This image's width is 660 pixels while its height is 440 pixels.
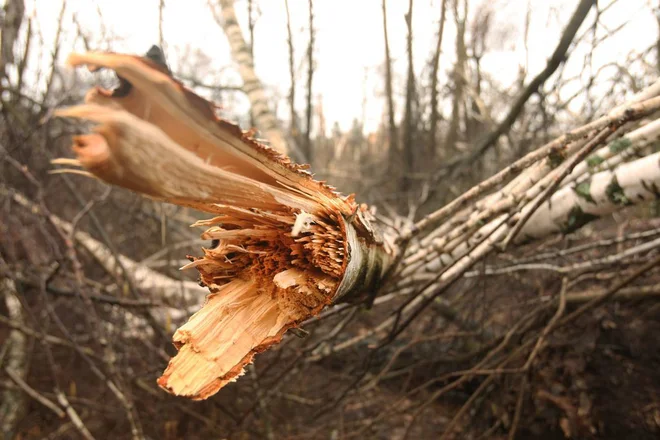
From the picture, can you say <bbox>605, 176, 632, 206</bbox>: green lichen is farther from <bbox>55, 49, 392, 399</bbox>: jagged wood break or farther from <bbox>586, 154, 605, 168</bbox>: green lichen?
<bbox>55, 49, 392, 399</bbox>: jagged wood break

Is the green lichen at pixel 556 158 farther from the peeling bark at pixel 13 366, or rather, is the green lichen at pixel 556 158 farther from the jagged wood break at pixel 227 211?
the peeling bark at pixel 13 366

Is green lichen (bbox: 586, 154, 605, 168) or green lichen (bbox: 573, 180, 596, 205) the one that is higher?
green lichen (bbox: 586, 154, 605, 168)

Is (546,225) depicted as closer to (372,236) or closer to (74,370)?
(372,236)

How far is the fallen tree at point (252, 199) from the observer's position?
1.91 ft

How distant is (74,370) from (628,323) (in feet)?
16.5

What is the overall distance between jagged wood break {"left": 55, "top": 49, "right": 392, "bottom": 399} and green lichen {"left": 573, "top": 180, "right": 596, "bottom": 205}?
86cm

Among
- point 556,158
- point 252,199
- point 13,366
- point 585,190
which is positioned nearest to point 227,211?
point 252,199

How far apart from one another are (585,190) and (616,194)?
96 millimetres

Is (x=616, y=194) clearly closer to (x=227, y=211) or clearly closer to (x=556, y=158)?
(x=556, y=158)

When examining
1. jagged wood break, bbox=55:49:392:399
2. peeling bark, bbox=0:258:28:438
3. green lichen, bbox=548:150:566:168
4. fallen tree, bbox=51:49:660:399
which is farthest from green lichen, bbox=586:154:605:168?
peeling bark, bbox=0:258:28:438

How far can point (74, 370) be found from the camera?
413 centimetres

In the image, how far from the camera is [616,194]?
4.50 ft

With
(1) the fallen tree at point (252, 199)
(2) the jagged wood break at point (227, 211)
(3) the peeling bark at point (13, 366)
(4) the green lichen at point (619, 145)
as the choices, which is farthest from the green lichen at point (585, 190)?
(3) the peeling bark at point (13, 366)

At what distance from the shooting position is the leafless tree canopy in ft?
2.60
